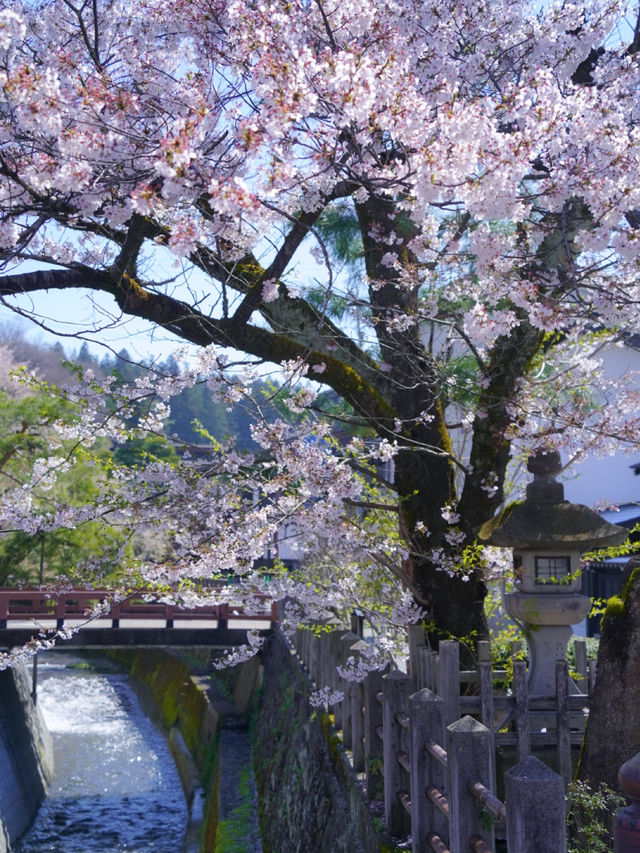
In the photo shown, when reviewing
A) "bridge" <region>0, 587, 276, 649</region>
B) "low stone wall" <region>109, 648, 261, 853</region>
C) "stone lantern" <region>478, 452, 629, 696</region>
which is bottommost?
"low stone wall" <region>109, 648, 261, 853</region>

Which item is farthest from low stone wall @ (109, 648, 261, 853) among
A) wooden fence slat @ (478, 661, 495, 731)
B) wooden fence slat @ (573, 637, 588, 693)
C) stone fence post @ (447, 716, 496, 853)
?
stone fence post @ (447, 716, 496, 853)

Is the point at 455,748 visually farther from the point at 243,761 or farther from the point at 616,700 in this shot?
the point at 243,761

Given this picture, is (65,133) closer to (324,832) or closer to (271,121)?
(271,121)

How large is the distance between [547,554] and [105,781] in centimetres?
1526

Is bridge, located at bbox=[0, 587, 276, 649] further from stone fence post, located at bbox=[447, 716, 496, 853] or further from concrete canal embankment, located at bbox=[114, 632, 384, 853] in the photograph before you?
stone fence post, located at bbox=[447, 716, 496, 853]

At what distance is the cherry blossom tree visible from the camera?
5008 mm

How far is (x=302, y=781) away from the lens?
9.92 metres

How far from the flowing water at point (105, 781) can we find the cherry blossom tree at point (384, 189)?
33.0 feet

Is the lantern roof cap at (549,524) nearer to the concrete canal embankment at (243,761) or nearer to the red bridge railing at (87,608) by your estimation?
the concrete canal embankment at (243,761)

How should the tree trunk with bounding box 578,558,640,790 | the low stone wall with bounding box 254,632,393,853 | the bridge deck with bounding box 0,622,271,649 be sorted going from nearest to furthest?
the tree trunk with bounding box 578,558,640,790 → the low stone wall with bounding box 254,632,393,853 → the bridge deck with bounding box 0,622,271,649

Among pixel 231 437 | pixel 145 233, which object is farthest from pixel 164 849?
pixel 145 233

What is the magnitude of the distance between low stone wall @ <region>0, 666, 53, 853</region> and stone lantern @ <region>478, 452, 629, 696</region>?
1016cm

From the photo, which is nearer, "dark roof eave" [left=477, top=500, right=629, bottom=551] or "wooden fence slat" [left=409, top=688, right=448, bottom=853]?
"wooden fence slat" [left=409, top=688, right=448, bottom=853]

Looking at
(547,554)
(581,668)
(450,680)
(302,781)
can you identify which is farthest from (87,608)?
(450,680)
